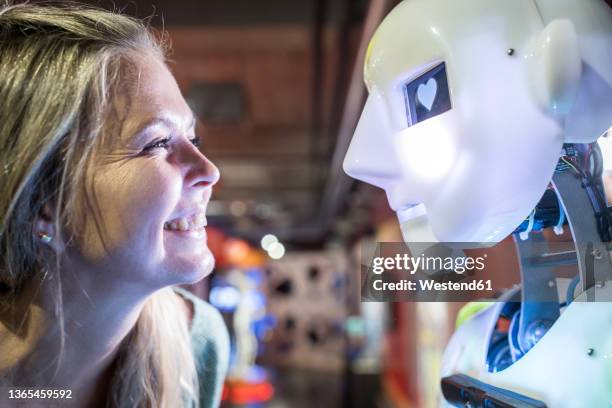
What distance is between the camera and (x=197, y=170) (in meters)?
0.74

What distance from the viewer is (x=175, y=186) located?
0.72 metres

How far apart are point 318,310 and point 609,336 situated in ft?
21.1

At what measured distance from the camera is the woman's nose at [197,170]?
0.74m

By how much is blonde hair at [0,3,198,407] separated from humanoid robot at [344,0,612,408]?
0.32 meters

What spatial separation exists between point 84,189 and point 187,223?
0.13 meters

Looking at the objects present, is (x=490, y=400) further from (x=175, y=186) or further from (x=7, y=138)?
(x=7, y=138)

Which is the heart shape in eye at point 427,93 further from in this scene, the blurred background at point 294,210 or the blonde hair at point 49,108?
the blonde hair at point 49,108

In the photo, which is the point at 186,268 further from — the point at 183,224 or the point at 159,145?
the point at 159,145

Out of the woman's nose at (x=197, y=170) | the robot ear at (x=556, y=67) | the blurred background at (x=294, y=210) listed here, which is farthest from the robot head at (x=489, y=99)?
the woman's nose at (x=197, y=170)

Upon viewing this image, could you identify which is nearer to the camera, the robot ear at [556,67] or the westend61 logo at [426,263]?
the robot ear at [556,67]

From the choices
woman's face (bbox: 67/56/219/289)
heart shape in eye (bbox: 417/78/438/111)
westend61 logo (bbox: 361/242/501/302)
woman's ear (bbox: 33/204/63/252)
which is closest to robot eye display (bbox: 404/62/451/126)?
heart shape in eye (bbox: 417/78/438/111)

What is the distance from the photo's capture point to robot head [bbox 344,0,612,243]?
592 mm

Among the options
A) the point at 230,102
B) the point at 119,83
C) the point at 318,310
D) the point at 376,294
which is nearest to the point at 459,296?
the point at 376,294

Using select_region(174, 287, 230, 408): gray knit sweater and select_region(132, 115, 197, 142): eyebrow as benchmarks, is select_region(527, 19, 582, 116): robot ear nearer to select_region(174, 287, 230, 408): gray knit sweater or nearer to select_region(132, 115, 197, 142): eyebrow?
select_region(132, 115, 197, 142): eyebrow
